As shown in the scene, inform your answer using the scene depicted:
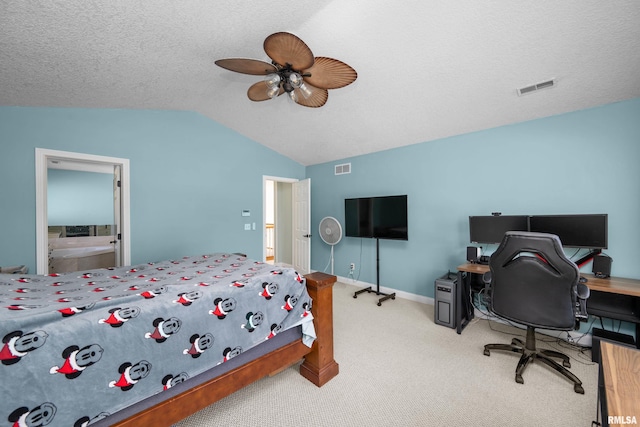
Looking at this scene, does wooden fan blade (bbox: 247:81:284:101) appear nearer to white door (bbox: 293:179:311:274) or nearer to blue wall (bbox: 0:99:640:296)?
blue wall (bbox: 0:99:640:296)

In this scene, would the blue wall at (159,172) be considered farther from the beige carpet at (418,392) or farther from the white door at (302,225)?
the beige carpet at (418,392)

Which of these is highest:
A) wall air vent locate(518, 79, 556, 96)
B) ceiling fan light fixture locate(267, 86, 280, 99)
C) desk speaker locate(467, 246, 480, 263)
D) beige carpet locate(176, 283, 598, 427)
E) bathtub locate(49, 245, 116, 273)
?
wall air vent locate(518, 79, 556, 96)

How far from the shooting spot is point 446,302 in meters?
2.83

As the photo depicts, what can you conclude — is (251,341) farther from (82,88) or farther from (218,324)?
(82,88)

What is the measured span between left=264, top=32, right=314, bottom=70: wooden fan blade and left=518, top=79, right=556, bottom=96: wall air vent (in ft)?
6.92

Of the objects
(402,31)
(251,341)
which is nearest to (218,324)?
(251,341)

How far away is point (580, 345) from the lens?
2.46m

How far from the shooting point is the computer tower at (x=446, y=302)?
2.79 metres

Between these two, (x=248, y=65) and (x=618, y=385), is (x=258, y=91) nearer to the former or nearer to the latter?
(x=248, y=65)

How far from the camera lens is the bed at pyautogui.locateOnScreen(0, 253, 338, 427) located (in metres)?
0.96

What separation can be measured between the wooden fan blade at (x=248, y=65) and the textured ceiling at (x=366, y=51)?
401mm

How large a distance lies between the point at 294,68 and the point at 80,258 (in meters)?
4.41

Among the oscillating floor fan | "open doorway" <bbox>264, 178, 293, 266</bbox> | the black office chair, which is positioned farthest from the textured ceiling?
"open doorway" <bbox>264, 178, 293, 266</bbox>

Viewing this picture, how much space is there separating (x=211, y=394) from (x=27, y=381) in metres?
0.81
